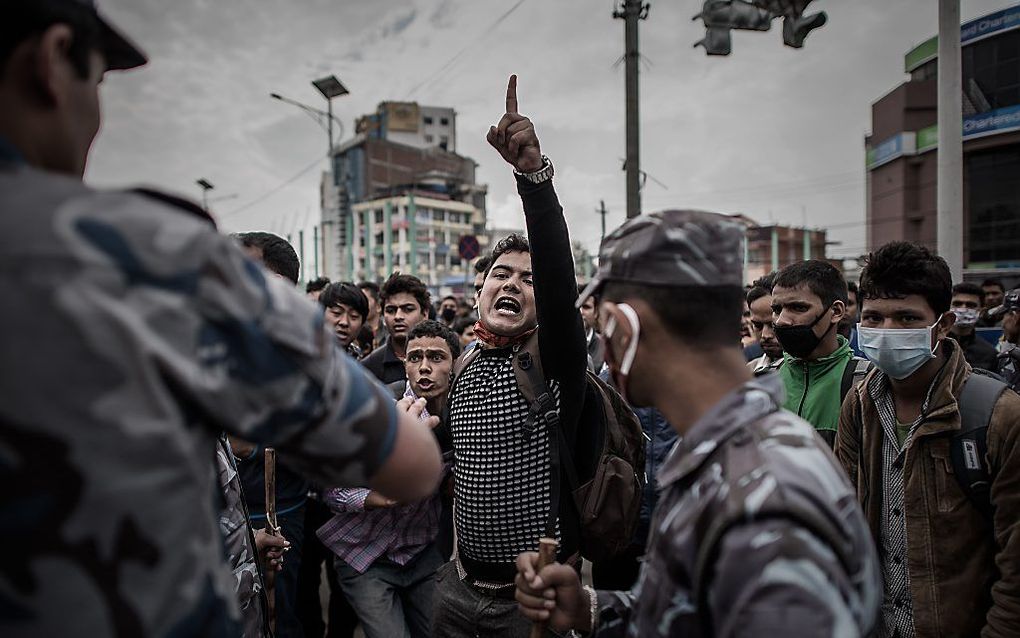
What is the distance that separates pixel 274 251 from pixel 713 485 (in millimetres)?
3031

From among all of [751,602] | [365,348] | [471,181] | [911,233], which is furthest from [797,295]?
[471,181]

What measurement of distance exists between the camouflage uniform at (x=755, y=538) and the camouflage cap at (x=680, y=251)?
26 centimetres

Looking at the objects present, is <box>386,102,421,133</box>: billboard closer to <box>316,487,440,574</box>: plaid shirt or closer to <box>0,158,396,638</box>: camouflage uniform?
<box>316,487,440,574</box>: plaid shirt

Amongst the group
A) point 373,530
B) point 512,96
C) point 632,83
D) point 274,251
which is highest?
point 632,83

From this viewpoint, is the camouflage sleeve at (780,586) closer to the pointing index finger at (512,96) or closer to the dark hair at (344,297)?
the pointing index finger at (512,96)

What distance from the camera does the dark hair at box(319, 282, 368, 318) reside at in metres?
5.08

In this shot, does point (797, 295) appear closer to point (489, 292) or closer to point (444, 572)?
point (489, 292)

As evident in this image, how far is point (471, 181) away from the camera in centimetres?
8431

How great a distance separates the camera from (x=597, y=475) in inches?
102

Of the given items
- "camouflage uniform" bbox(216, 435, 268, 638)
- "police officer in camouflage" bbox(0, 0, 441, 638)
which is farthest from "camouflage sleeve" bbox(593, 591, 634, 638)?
"camouflage uniform" bbox(216, 435, 268, 638)

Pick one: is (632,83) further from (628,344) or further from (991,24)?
(991,24)

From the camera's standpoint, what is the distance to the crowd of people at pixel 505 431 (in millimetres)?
845

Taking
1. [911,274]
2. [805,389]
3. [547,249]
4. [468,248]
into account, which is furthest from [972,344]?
[468,248]

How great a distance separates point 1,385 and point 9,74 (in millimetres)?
451
